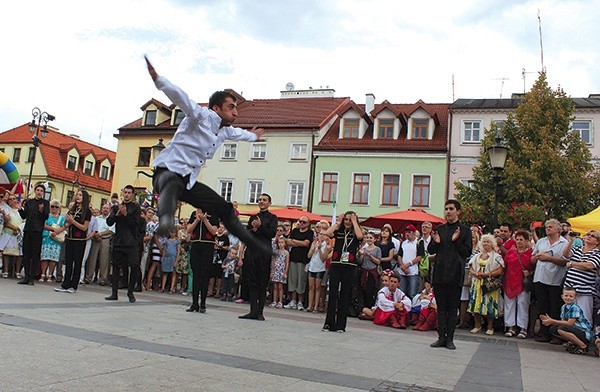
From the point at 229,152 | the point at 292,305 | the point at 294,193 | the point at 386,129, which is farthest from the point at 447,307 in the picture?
the point at 229,152

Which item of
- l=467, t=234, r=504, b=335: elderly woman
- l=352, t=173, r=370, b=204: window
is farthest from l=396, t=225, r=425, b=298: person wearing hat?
l=352, t=173, r=370, b=204: window

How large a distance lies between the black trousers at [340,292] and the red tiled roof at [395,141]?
2790cm

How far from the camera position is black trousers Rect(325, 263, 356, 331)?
357 inches

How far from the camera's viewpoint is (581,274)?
9.55m

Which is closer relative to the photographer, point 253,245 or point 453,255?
point 253,245

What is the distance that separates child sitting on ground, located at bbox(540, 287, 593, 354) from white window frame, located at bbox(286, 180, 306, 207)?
2943cm

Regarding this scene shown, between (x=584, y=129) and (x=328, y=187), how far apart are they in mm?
16127

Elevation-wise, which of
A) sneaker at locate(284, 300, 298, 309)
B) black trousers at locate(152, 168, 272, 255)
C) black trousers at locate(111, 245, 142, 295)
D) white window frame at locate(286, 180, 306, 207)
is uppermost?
white window frame at locate(286, 180, 306, 207)

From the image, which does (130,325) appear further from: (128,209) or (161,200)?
(128,209)

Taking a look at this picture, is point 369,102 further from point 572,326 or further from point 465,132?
point 572,326

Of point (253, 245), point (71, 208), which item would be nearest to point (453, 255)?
point (253, 245)

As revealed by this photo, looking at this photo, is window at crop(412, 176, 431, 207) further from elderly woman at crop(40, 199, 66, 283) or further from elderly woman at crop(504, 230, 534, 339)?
elderly woman at crop(40, 199, 66, 283)

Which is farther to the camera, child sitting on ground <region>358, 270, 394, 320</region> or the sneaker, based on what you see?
the sneaker

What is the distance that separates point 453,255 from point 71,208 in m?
7.52
